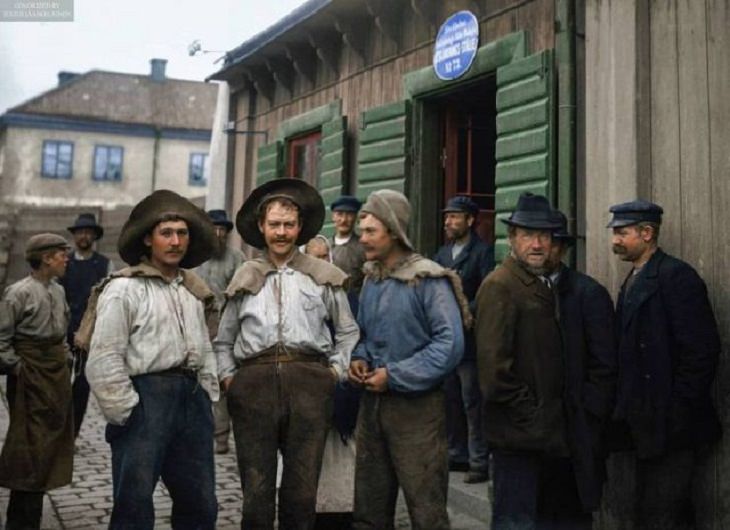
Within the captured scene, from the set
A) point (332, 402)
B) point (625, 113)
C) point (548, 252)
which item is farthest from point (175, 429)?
point (625, 113)

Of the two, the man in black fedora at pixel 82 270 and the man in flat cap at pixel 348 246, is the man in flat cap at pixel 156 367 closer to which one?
the man in flat cap at pixel 348 246

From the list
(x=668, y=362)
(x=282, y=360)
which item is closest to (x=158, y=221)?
(x=282, y=360)

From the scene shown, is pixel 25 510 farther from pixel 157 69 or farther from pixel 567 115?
pixel 157 69

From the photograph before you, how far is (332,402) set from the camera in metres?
3.70

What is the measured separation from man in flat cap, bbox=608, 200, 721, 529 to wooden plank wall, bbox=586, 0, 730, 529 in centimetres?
37

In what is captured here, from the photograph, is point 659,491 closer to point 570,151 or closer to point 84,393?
point 570,151

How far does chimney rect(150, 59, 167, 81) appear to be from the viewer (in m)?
36.1

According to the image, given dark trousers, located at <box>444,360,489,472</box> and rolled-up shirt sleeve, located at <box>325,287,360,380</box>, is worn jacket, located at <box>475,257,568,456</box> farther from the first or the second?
dark trousers, located at <box>444,360,489,472</box>

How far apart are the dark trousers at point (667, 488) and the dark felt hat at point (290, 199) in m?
2.13

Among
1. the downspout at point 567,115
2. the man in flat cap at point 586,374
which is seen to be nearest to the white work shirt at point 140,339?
the man in flat cap at point 586,374

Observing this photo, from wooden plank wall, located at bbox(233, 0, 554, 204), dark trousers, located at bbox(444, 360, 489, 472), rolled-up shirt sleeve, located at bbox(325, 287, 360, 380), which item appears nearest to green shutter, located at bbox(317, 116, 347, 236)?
wooden plank wall, located at bbox(233, 0, 554, 204)

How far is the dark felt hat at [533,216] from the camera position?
12.2 feet

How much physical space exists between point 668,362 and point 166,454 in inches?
96.9

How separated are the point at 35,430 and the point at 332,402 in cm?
206
